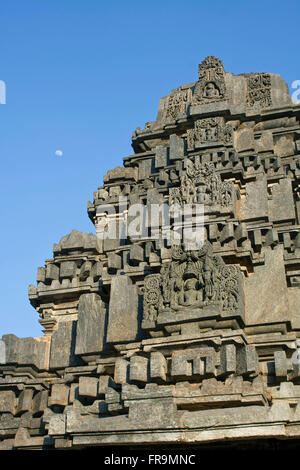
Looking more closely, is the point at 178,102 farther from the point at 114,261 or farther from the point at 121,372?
the point at 121,372

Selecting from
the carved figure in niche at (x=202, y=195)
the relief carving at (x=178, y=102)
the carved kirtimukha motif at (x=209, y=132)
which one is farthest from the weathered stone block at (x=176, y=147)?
the carved figure in niche at (x=202, y=195)

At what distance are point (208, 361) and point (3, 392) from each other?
4.83m

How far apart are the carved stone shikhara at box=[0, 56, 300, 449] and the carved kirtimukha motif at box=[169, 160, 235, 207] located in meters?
0.04

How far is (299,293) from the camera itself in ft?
37.0

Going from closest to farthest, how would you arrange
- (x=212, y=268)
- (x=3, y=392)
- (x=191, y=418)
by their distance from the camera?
Answer: (x=191, y=418)
(x=212, y=268)
(x=3, y=392)

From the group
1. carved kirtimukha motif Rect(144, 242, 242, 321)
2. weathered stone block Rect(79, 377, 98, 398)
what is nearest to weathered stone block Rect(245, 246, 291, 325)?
carved kirtimukha motif Rect(144, 242, 242, 321)

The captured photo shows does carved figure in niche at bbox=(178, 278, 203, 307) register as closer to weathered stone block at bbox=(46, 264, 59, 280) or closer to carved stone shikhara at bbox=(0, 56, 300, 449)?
carved stone shikhara at bbox=(0, 56, 300, 449)

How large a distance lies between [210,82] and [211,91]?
1.09 feet

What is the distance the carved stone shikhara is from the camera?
380 inches

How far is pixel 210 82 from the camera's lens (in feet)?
54.1

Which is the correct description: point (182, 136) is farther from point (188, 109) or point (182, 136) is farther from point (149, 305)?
point (149, 305)

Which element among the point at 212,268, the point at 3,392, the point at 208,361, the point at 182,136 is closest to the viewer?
the point at 208,361
